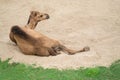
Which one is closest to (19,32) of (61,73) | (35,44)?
(35,44)

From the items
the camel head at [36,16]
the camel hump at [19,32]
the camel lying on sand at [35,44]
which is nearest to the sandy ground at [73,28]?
the camel lying on sand at [35,44]

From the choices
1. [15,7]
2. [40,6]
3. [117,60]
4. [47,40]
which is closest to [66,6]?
[40,6]

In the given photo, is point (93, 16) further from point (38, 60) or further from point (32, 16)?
point (38, 60)

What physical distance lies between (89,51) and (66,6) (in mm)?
3291

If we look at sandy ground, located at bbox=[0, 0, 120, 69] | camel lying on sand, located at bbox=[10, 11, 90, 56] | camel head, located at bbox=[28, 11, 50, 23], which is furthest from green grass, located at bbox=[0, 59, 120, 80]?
camel head, located at bbox=[28, 11, 50, 23]

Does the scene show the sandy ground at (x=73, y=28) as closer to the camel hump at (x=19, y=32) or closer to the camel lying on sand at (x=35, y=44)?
the camel lying on sand at (x=35, y=44)

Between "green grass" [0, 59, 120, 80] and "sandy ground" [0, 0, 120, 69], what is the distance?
0.23 metres

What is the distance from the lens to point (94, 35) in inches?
360

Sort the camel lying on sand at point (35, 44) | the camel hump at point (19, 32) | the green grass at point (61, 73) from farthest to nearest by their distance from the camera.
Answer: the camel hump at point (19, 32), the camel lying on sand at point (35, 44), the green grass at point (61, 73)

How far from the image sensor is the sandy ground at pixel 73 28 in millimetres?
7715

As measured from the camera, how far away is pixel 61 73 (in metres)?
7.09

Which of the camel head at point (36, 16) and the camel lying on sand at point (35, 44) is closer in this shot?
the camel lying on sand at point (35, 44)

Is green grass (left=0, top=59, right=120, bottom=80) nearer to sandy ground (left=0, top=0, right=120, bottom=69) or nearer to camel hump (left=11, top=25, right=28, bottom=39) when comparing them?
sandy ground (left=0, top=0, right=120, bottom=69)

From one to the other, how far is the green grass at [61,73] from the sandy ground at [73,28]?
0.77 ft
